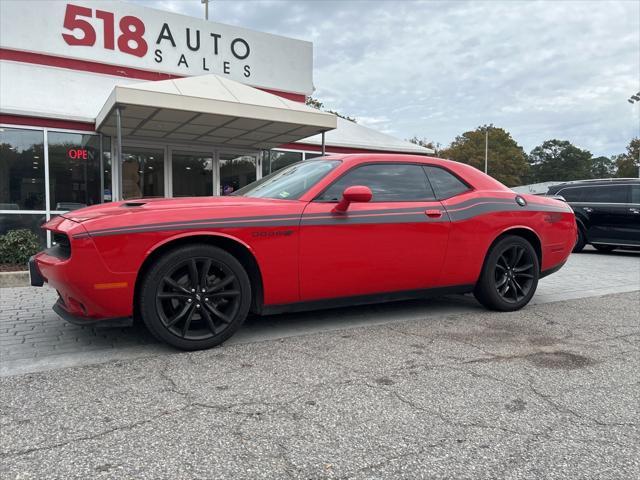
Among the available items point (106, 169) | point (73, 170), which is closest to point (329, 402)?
point (73, 170)

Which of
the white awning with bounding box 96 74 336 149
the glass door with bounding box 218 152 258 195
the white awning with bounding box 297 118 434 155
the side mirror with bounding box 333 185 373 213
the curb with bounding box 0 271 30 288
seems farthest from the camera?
the white awning with bounding box 297 118 434 155

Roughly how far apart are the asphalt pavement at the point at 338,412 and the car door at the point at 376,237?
0.49 m

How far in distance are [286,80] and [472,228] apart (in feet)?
35.8

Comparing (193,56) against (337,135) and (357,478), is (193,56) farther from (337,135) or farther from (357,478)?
(357,478)

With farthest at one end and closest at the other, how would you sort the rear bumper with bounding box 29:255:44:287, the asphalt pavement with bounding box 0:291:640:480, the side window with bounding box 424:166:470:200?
the side window with bounding box 424:166:470:200, the rear bumper with bounding box 29:255:44:287, the asphalt pavement with bounding box 0:291:640:480

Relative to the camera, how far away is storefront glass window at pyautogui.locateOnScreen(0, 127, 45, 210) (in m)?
9.16

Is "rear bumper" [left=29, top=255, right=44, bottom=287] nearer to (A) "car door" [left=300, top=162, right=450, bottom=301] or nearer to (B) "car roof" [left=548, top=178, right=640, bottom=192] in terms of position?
(A) "car door" [left=300, top=162, right=450, bottom=301]

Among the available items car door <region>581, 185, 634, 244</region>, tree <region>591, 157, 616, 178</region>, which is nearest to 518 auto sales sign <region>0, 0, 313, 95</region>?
car door <region>581, 185, 634, 244</region>

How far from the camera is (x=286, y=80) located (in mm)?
14164

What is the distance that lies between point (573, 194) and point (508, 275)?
→ 324 inches

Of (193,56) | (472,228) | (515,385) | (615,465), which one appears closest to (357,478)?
(615,465)

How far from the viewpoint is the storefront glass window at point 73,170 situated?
952 centimetres

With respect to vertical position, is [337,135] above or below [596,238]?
above

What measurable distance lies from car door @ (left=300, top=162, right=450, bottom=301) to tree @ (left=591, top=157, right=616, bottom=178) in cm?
9741
